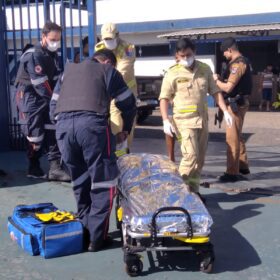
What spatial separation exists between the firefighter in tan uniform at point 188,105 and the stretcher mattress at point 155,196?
511 mm

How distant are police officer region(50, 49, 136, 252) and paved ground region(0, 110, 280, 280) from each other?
1.38ft

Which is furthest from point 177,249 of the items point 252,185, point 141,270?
point 252,185

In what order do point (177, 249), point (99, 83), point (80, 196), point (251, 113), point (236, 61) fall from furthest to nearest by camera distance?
1. point (251, 113)
2. point (236, 61)
3. point (80, 196)
4. point (99, 83)
5. point (177, 249)

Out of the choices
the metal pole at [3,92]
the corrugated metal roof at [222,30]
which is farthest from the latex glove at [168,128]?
the corrugated metal roof at [222,30]

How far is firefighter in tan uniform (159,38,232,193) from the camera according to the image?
5672mm

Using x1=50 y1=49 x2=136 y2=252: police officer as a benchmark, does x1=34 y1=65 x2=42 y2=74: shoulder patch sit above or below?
above

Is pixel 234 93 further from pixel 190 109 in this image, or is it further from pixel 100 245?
pixel 100 245

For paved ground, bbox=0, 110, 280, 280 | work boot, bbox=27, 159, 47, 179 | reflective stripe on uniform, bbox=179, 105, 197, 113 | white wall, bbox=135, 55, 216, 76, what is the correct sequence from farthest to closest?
white wall, bbox=135, 55, 216, 76 → work boot, bbox=27, 159, 47, 179 → reflective stripe on uniform, bbox=179, 105, 197, 113 → paved ground, bbox=0, 110, 280, 280

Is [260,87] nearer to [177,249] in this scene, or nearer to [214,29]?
[214,29]

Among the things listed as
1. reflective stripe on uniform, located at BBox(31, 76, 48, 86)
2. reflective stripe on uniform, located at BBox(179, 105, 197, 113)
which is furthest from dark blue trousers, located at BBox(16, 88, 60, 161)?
reflective stripe on uniform, located at BBox(179, 105, 197, 113)

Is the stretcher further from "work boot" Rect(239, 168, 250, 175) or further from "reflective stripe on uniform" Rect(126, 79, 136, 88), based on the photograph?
"work boot" Rect(239, 168, 250, 175)

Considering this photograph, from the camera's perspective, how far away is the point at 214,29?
19.6 meters

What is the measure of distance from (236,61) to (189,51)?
4.93 ft

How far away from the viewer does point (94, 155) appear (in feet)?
14.7
